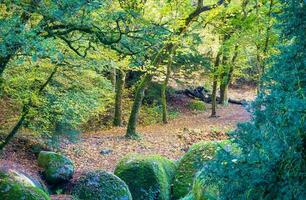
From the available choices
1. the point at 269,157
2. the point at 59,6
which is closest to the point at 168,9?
the point at 59,6

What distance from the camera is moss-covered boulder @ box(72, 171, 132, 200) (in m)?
8.09

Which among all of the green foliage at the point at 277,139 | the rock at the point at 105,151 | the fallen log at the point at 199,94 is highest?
the green foliage at the point at 277,139

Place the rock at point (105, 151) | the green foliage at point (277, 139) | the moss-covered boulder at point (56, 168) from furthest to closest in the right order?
1. the rock at point (105, 151)
2. the moss-covered boulder at point (56, 168)
3. the green foliage at point (277, 139)

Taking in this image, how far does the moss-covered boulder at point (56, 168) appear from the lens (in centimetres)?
918

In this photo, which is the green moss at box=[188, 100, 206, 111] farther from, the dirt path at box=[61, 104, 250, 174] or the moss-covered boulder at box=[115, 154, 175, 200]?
the moss-covered boulder at box=[115, 154, 175, 200]

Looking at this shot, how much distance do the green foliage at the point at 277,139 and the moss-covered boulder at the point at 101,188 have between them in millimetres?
4728

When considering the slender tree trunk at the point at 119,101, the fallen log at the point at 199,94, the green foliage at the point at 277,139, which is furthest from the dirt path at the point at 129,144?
the fallen log at the point at 199,94

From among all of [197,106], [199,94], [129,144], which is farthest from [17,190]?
[199,94]

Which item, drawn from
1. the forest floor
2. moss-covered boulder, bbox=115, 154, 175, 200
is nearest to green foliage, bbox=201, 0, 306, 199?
moss-covered boulder, bbox=115, 154, 175, 200

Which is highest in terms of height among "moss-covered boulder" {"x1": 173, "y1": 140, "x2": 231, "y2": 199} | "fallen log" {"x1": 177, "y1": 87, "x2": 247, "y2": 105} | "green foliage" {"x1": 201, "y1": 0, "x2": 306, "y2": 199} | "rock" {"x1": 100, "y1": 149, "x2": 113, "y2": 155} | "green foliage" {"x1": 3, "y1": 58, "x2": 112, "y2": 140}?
"green foliage" {"x1": 201, "y1": 0, "x2": 306, "y2": 199}

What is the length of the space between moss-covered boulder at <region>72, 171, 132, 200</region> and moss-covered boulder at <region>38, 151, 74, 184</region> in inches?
34.5

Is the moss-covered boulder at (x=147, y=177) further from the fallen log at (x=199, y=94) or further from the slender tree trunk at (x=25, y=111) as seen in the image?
the fallen log at (x=199, y=94)

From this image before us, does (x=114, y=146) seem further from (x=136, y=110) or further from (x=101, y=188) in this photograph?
(x=101, y=188)

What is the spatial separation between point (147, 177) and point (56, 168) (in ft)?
7.48
